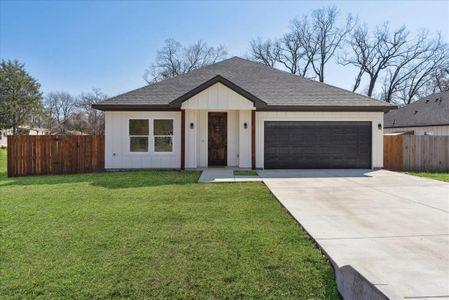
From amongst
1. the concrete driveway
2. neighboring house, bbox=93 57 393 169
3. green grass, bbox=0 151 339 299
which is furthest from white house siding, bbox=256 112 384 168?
green grass, bbox=0 151 339 299

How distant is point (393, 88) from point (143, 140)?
3594 cm

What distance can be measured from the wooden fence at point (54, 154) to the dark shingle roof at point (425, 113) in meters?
21.5

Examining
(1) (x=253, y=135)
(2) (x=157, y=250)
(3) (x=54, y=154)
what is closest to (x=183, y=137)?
(1) (x=253, y=135)

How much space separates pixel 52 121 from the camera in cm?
4234

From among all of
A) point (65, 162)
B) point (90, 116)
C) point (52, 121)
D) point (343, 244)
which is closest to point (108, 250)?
point (343, 244)

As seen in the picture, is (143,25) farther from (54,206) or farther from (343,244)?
(343,244)

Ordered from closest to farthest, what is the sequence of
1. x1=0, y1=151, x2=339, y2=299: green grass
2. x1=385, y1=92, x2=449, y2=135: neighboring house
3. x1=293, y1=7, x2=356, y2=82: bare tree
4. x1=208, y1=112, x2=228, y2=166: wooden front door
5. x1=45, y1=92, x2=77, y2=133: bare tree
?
1. x1=0, y1=151, x2=339, y2=299: green grass
2. x1=208, y1=112, x2=228, y2=166: wooden front door
3. x1=385, y1=92, x2=449, y2=135: neighboring house
4. x1=293, y1=7, x2=356, y2=82: bare tree
5. x1=45, y1=92, x2=77, y2=133: bare tree

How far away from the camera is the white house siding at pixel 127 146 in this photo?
1305 cm

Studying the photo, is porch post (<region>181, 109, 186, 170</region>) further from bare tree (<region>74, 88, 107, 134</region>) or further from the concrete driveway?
bare tree (<region>74, 88, 107, 134</region>)

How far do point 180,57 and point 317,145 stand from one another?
32676mm

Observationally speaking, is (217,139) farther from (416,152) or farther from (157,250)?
(157,250)

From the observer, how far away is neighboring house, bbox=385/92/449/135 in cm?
2086

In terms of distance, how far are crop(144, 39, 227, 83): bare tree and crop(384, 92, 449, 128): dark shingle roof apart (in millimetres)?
23871

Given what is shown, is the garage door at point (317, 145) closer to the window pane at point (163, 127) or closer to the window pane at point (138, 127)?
the window pane at point (163, 127)
